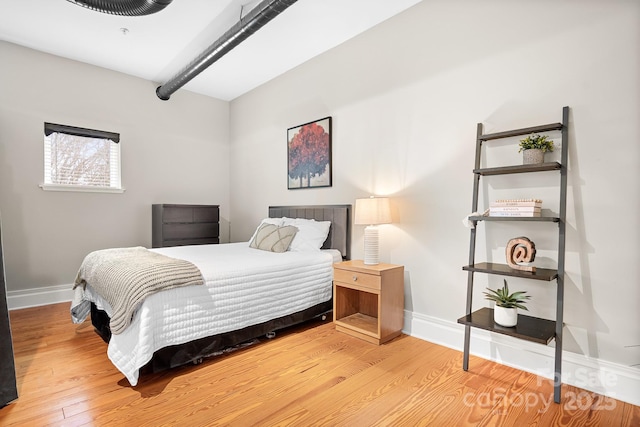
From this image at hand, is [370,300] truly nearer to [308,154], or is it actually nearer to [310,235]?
[310,235]

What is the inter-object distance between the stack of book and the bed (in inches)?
58.2

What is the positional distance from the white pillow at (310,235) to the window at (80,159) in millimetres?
2465

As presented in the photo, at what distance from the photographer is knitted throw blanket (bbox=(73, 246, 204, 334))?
1.90 m

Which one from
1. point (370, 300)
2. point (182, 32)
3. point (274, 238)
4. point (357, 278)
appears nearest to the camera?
point (357, 278)

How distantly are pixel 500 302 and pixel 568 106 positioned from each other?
1.26 metres

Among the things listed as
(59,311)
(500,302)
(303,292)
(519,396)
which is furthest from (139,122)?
(519,396)

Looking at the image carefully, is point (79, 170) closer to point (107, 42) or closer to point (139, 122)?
point (139, 122)

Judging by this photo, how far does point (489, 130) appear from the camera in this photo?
2312 millimetres

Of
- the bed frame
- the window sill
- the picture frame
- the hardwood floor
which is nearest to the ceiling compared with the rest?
the picture frame

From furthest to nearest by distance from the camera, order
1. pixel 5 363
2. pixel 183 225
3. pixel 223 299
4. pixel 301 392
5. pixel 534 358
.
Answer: pixel 183 225
pixel 223 299
pixel 534 358
pixel 301 392
pixel 5 363

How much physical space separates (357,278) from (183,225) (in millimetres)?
2664

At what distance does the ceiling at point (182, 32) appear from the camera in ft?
9.10

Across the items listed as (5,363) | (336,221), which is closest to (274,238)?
(336,221)

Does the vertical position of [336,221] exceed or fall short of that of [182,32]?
it falls short
